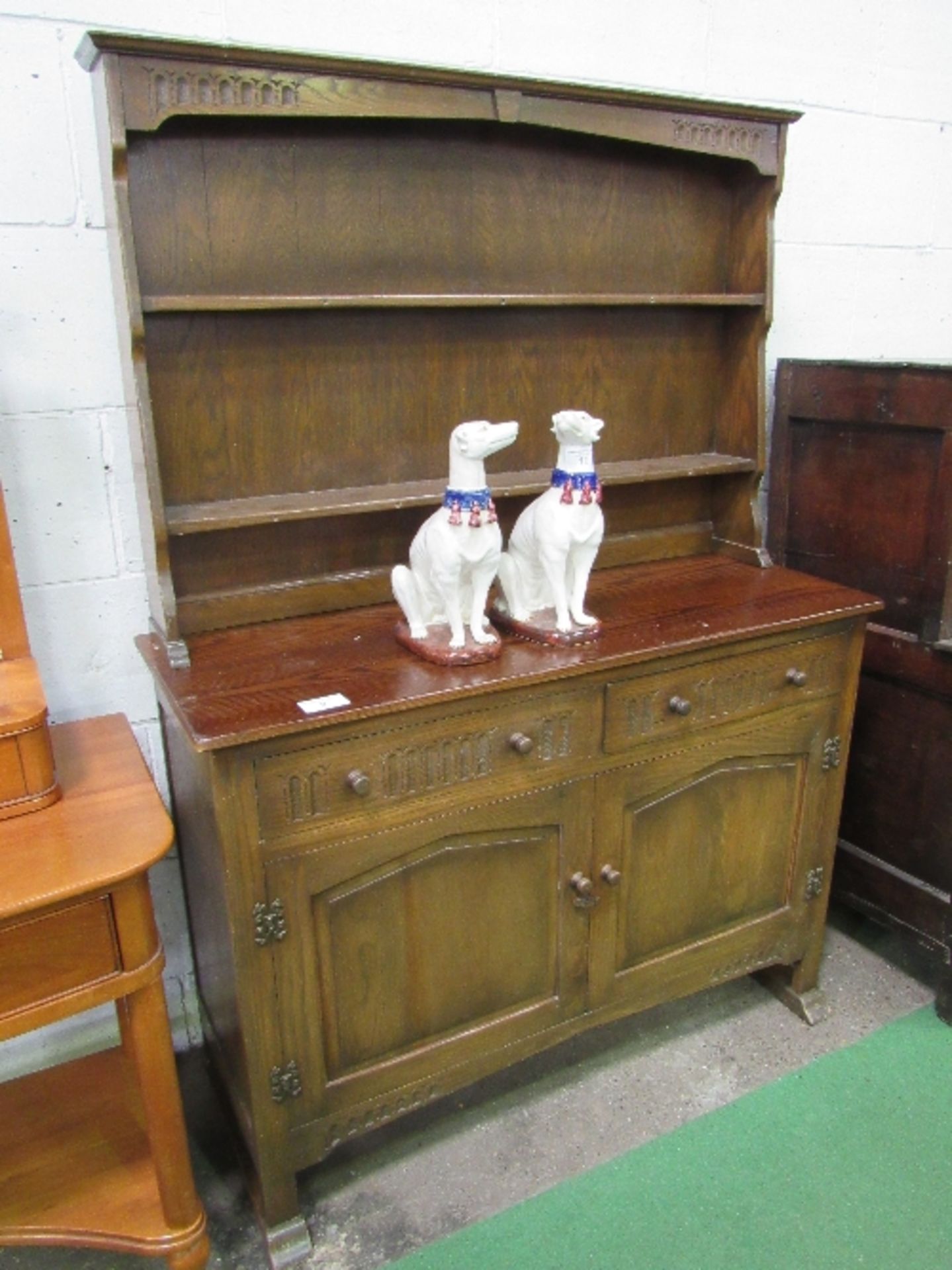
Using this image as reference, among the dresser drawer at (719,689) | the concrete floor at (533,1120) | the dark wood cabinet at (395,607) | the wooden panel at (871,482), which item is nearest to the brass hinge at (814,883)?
the dark wood cabinet at (395,607)

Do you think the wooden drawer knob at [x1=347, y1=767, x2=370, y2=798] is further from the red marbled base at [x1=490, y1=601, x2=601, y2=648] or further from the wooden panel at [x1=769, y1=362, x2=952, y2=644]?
the wooden panel at [x1=769, y1=362, x2=952, y2=644]

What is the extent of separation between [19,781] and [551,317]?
1.28m

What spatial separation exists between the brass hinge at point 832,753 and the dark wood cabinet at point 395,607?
0.01 meters

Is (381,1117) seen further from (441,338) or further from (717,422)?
(717,422)

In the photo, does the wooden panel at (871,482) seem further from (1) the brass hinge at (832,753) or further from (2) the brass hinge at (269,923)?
(2) the brass hinge at (269,923)

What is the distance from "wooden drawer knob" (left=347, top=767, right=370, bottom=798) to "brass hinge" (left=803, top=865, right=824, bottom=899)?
3.54ft

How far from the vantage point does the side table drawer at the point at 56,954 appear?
1.20 metres

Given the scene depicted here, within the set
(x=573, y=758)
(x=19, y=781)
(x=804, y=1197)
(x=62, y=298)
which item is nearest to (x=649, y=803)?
(x=573, y=758)

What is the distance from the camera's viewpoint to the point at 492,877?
161 cm

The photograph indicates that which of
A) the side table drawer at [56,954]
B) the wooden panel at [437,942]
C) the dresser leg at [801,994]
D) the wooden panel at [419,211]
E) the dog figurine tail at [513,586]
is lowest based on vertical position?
the dresser leg at [801,994]

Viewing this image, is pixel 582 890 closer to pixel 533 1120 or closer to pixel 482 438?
pixel 533 1120

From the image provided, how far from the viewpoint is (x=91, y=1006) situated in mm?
1258

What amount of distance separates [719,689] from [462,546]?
0.56 m

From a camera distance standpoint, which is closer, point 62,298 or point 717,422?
point 62,298
